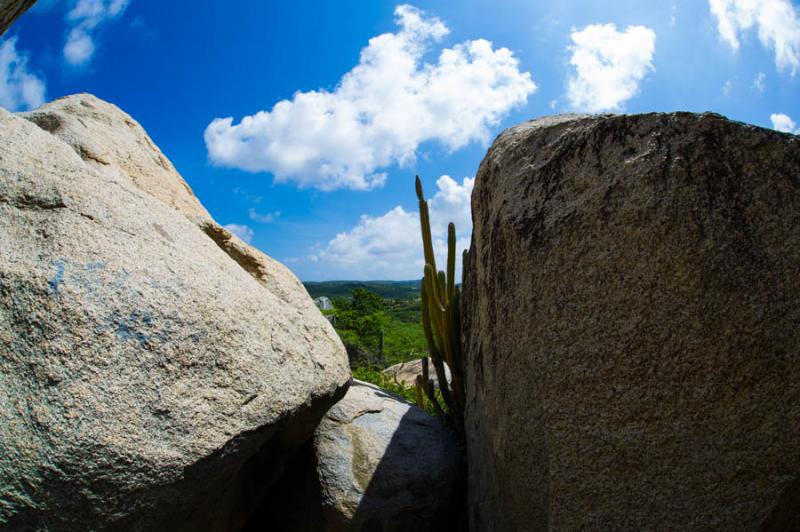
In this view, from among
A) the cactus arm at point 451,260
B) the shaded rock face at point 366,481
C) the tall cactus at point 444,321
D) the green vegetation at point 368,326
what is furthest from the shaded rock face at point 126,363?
the green vegetation at point 368,326

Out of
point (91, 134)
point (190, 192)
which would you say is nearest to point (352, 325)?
point (190, 192)


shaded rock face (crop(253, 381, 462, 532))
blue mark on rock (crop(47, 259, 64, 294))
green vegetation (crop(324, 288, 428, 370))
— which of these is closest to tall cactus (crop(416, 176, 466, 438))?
shaded rock face (crop(253, 381, 462, 532))

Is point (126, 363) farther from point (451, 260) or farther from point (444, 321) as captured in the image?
point (451, 260)

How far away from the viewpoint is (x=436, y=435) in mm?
3789

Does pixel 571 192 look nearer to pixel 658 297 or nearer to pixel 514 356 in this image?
pixel 658 297

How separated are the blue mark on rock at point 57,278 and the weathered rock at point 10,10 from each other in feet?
5.78

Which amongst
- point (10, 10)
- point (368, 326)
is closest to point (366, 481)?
point (10, 10)

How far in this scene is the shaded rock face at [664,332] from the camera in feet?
6.43

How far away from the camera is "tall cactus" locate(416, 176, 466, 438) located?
440 cm

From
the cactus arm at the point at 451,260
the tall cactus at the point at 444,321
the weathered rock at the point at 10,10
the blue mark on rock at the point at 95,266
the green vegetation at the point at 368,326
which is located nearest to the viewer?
the blue mark on rock at the point at 95,266

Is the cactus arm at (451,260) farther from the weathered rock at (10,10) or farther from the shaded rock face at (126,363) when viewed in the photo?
the weathered rock at (10,10)

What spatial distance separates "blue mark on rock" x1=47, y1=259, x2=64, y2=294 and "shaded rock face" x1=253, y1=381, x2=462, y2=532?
6.12ft

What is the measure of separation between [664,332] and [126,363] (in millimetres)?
1962

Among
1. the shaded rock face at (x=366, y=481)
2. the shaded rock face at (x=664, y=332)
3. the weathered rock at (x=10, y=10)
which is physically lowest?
the shaded rock face at (x=366, y=481)
